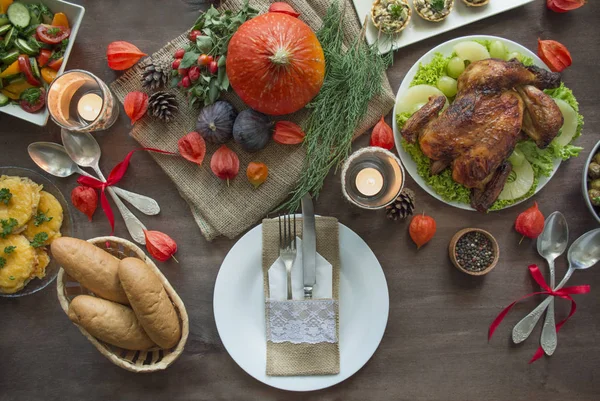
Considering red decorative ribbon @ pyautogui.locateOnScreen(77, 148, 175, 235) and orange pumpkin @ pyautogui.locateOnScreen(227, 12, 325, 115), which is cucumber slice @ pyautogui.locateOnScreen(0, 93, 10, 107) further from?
orange pumpkin @ pyautogui.locateOnScreen(227, 12, 325, 115)

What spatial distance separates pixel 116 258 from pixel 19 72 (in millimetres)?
622

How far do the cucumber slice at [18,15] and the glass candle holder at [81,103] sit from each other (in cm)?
21

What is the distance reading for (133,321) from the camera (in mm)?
1248

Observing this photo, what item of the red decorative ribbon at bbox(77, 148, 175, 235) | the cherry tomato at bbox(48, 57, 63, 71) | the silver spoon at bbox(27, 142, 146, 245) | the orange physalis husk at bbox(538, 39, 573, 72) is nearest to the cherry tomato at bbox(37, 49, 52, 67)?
the cherry tomato at bbox(48, 57, 63, 71)

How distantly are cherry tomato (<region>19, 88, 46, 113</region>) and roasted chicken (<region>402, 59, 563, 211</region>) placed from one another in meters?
1.08

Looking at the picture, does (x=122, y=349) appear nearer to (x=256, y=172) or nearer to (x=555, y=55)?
(x=256, y=172)

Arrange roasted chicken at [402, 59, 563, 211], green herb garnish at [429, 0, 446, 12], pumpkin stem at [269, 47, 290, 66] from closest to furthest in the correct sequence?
pumpkin stem at [269, 47, 290, 66] < roasted chicken at [402, 59, 563, 211] < green herb garnish at [429, 0, 446, 12]

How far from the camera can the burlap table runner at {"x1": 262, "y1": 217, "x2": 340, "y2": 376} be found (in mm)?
1382

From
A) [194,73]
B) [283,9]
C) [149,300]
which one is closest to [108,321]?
[149,300]

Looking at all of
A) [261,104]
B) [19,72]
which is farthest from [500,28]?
[19,72]

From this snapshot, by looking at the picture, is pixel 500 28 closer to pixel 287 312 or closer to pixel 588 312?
pixel 588 312

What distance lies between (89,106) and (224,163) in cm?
45

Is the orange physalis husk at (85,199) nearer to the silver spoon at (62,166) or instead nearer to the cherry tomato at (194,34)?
the silver spoon at (62,166)

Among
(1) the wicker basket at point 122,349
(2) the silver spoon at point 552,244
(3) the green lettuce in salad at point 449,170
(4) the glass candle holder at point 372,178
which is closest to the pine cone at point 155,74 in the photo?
(1) the wicker basket at point 122,349
